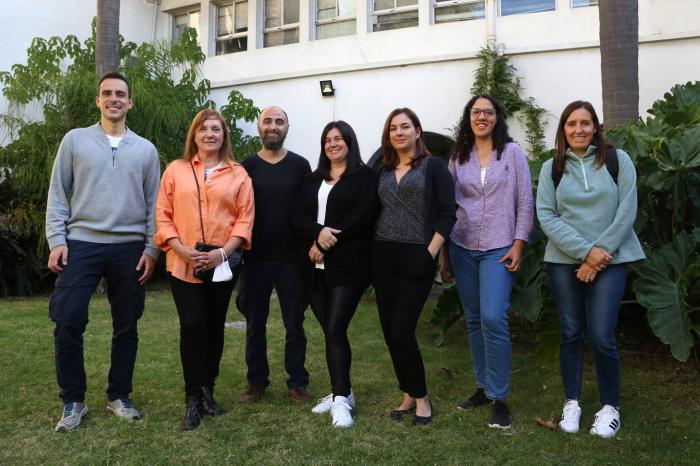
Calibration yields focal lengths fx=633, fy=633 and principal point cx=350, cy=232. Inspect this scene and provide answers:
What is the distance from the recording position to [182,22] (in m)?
14.2

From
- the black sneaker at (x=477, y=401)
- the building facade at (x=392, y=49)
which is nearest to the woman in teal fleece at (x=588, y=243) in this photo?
the black sneaker at (x=477, y=401)

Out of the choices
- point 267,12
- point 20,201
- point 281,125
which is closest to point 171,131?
point 20,201

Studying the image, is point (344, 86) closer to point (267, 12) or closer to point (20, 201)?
point (267, 12)

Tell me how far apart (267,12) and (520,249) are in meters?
10.6

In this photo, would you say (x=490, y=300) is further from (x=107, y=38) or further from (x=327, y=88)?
(x=107, y=38)

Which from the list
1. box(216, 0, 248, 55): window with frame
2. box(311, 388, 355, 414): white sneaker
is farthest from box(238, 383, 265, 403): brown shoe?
box(216, 0, 248, 55): window with frame

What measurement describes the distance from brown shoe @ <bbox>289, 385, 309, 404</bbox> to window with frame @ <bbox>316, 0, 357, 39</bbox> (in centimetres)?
886

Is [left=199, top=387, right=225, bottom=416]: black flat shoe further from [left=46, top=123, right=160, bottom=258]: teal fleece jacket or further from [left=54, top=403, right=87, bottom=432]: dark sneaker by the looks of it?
[left=46, top=123, right=160, bottom=258]: teal fleece jacket

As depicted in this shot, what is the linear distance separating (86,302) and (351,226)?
166 cm

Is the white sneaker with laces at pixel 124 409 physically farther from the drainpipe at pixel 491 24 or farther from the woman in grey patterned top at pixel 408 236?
the drainpipe at pixel 491 24

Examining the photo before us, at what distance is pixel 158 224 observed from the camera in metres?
3.80

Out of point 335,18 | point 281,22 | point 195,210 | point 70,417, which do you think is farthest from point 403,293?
point 281,22

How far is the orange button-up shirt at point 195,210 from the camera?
376 cm

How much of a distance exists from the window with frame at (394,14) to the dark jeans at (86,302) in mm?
8691
